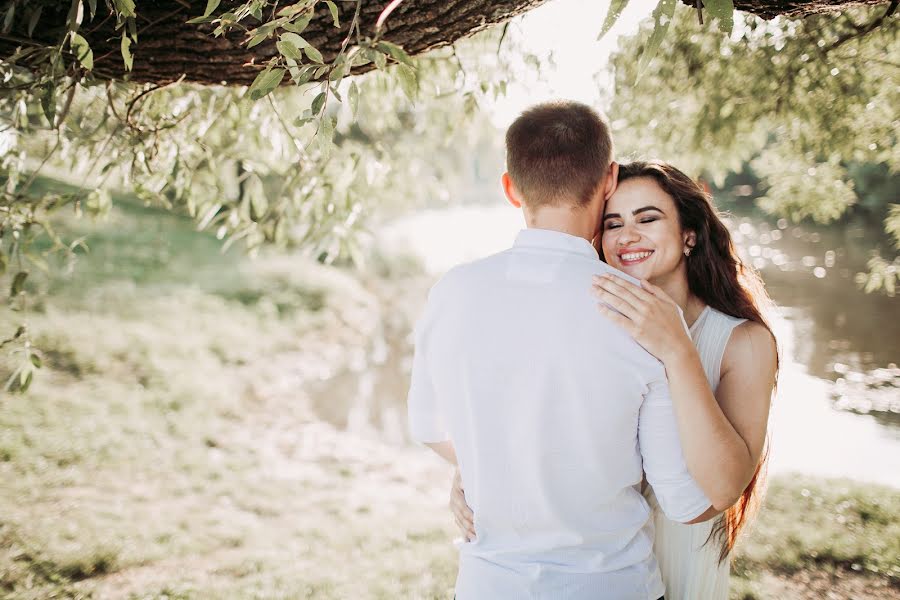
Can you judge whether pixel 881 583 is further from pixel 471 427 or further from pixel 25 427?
pixel 25 427

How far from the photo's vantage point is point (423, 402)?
181cm

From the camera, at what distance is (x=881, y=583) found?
Result: 3.88 metres

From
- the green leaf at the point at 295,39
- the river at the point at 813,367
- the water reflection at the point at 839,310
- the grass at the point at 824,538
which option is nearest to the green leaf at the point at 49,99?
the green leaf at the point at 295,39

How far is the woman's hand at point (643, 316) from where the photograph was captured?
143 centimetres

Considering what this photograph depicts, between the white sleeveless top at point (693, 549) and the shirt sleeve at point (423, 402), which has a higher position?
Result: the shirt sleeve at point (423, 402)

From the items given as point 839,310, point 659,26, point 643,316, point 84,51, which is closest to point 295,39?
point 659,26

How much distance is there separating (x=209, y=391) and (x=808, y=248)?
696 inches

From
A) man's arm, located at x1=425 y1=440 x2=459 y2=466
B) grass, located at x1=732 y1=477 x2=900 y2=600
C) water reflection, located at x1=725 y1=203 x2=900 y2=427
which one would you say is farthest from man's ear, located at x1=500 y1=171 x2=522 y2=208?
water reflection, located at x1=725 y1=203 x2=900 y2=427

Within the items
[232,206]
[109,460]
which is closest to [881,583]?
[232,206]

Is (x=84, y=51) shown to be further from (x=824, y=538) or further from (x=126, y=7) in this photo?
(x=824, y=538)

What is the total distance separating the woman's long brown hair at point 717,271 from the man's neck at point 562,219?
2.19 feet

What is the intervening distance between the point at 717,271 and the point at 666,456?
1.04 meters

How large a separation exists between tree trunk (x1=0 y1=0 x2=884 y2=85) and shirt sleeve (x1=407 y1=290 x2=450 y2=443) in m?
0.96

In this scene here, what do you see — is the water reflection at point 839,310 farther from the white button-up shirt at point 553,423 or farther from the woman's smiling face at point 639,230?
the white button-up shirt at point 553,423
